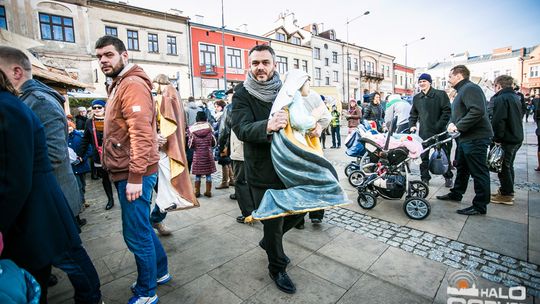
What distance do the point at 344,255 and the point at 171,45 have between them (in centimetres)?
2543

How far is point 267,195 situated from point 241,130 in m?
0.61

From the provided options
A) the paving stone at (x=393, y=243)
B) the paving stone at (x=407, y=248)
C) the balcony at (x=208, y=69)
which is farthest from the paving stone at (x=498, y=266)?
the balcony at (x=208, y=69)

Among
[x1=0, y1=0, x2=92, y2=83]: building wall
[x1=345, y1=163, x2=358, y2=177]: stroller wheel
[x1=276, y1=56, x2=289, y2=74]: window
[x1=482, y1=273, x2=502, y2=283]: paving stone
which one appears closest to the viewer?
[x1=482, y1=273, x2=502, y2=283]: paving stone

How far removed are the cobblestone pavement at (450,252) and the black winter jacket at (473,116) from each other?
177 cm

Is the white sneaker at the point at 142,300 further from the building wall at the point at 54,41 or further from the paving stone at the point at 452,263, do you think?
the building wall at the point at 54,41

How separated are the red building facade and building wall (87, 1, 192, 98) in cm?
84

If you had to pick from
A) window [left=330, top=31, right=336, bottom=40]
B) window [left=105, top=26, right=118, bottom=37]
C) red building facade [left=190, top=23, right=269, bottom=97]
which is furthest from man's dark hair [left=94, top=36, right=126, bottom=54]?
window [left=330, top=31, right=336, bottom=40]

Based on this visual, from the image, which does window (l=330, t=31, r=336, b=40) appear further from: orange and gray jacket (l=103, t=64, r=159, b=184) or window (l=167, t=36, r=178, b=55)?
orange and gray jacket (l=103, t=64, r=159, b=184)

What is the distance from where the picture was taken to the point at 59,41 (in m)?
18.9

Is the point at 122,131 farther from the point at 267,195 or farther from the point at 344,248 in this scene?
the point at 344,248

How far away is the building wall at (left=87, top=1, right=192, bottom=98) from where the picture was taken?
20.1 m

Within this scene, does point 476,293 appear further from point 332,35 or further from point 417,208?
point 332,35

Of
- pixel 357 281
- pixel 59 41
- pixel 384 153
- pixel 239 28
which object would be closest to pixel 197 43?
pixel 239 28

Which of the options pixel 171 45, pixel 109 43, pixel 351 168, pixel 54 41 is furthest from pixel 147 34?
pixel 109 43
